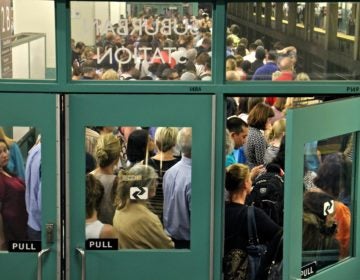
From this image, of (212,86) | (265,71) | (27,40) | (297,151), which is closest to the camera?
(297,151)

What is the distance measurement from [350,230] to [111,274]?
1.50 meters

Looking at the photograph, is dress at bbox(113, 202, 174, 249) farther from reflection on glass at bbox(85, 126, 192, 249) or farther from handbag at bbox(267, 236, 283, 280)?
handbag at bbox(267, 236, 283, 280)

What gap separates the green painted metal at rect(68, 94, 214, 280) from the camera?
5035 mm

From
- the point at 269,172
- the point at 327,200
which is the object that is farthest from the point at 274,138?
the point at 327,200

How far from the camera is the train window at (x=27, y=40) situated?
4918 mm

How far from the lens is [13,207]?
5.14 metres

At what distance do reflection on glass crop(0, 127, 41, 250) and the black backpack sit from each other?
1294mm

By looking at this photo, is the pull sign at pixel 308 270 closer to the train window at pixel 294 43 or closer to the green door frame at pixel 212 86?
the green door frame at pixel 212 86

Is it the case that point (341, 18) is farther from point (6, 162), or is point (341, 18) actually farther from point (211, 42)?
point (6, 162)

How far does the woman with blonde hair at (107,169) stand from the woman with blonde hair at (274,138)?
2.96 feet

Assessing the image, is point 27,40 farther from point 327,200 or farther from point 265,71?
point 327,200

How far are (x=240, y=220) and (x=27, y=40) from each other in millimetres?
1669

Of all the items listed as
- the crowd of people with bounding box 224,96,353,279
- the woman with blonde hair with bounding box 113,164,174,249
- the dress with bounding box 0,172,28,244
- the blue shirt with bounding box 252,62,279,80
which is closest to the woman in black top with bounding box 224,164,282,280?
the crowd of people with bounding box 224,96,353,279

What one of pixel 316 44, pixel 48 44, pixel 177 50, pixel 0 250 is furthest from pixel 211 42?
pixel 0 250
